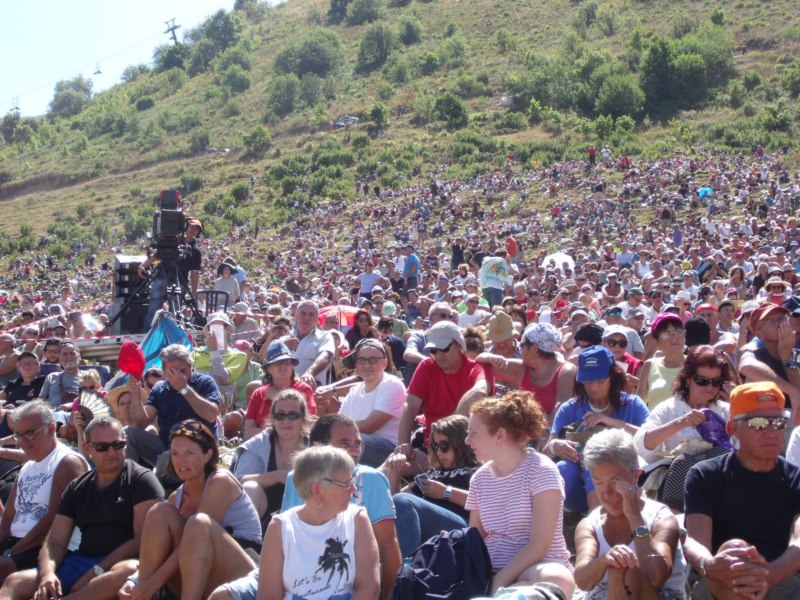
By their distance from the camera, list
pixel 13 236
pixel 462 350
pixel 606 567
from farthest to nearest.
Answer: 1. pixel 13 236
2. pixel 462 350
3. pixel 606 567

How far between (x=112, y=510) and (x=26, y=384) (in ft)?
13.4

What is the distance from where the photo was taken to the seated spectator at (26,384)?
342 inches

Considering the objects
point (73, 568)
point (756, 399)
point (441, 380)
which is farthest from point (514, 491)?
point (73, 568)

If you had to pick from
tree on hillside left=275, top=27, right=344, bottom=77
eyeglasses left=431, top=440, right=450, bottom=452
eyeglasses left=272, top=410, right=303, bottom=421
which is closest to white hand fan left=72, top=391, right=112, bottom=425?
eyeglasses left=272, top=410, right=303, bottom=421

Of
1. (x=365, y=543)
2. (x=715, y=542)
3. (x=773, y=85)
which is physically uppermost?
(x=365, y=543)

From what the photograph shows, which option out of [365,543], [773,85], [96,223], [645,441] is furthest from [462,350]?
[96,223]

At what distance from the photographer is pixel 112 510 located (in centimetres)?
518

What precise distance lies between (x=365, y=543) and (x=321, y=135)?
58.1 meters

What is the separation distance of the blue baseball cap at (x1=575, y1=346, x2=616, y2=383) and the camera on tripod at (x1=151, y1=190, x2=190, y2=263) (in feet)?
24.3

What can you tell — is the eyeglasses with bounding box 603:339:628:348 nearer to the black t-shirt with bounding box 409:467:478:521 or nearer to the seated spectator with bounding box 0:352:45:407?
the black t-shirt with bounding box 409:467:478:521

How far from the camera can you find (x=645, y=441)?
4730 millimetres

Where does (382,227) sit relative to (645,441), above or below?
below

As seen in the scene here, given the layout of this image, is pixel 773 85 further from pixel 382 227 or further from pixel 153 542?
pixel 153 542

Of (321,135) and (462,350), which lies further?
(321,135)
